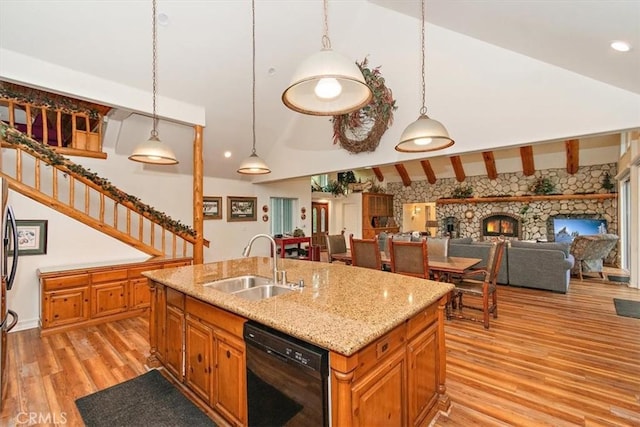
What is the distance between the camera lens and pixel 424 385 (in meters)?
1.95

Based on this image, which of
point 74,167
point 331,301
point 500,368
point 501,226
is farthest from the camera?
point 501,226

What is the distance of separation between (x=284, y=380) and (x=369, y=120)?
4747mm

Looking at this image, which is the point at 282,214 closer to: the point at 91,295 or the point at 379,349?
the point at 91,295

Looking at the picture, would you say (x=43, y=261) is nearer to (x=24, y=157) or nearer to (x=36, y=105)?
(x=24, y=157)

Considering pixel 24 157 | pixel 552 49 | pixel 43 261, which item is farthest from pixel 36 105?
pixel 552 49

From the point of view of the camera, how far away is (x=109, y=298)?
4.00 meters

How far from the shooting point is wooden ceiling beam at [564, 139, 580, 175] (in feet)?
25.8

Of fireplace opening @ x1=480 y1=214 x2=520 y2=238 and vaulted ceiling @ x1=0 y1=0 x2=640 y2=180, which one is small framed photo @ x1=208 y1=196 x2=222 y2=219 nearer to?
vaulted ceiling @ x1=0 y1=0 x2=640 y2=180

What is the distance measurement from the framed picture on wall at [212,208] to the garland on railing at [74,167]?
7.95 feet

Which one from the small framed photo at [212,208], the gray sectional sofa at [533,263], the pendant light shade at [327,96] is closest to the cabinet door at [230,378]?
the pendant light shade at [327,96]

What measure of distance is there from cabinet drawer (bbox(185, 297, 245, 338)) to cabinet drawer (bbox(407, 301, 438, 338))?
3.24 feet

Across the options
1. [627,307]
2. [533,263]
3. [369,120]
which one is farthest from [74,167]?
[627,307]

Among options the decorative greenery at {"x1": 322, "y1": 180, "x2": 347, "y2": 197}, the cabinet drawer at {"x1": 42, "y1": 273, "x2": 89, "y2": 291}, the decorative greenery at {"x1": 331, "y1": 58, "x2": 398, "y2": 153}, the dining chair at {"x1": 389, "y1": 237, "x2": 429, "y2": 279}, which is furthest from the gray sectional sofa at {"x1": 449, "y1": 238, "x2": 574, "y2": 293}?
the cabinet drawer at {"x1": 42, "y1": 273, "x2": 89, "y2": 291}

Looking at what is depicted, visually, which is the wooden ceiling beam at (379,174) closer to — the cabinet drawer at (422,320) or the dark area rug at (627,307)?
the dark area rug at (627,307)
